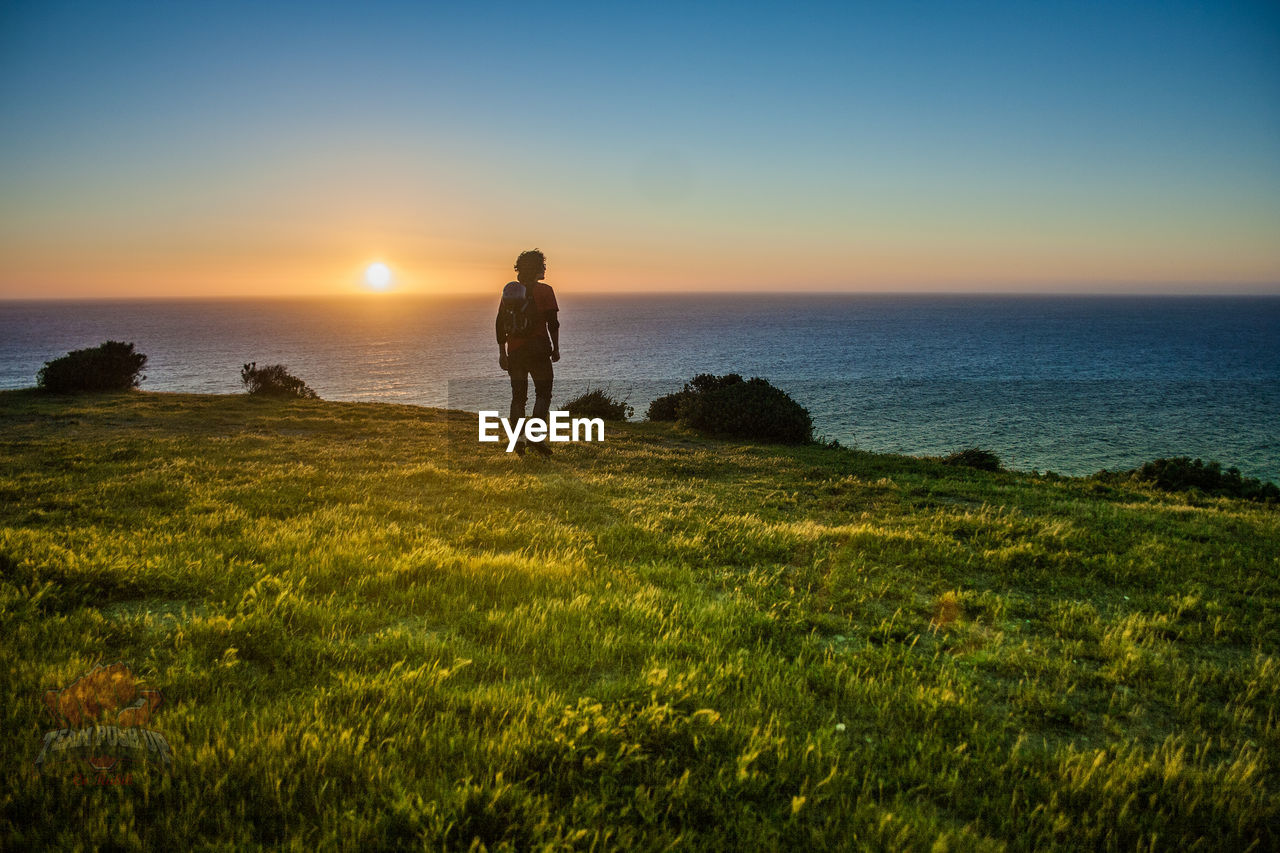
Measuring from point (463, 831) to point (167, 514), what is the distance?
673 centimetres

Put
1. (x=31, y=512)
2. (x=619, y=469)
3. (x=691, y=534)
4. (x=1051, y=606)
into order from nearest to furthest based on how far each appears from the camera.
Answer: (x=1051, y=606)
(x=31, y=512)
(x=691, y=534)
(x=619, y=469)

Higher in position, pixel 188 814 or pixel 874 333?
pixel 874 333

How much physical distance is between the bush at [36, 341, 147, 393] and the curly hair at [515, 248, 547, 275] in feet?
76.2

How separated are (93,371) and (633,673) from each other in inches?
1252

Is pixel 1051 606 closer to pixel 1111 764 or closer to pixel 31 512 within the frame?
pixel 1111 764

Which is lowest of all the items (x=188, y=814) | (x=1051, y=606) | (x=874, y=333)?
(x=1051, y=606)

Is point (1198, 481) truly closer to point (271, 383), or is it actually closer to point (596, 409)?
point (596, 409)

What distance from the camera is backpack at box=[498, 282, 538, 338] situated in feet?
39.6

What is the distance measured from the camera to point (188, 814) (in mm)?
2395

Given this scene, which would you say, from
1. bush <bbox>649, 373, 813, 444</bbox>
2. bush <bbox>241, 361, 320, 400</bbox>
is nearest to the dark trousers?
bush <bbox>649, 373, 813, 444</bbox>

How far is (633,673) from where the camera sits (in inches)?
151

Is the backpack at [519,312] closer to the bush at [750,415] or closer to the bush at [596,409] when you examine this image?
the bush at [750,415]

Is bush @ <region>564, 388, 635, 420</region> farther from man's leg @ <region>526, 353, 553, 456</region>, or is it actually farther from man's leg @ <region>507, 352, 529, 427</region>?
man's leg @ <region>507, 352, 529, 427</region>

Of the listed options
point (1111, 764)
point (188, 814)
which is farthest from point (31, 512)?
point (1111, 764)
